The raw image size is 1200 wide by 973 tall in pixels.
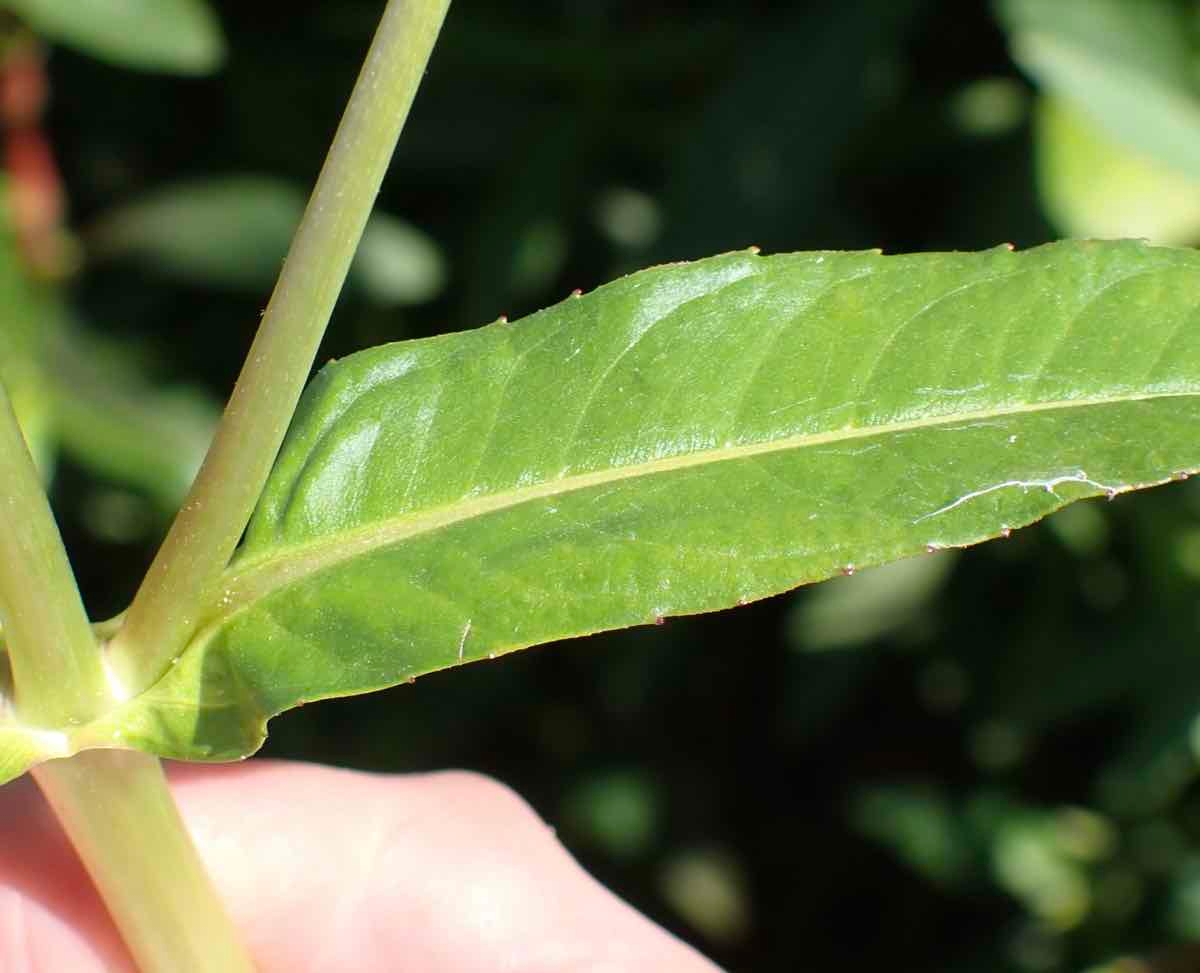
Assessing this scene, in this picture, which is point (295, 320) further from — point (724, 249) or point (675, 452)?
point (724, 249)

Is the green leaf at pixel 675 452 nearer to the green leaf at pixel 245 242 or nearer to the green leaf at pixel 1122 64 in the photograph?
the green leaf at pixel 1122 64

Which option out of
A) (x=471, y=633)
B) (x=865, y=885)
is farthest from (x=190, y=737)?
(x=865, y=885)

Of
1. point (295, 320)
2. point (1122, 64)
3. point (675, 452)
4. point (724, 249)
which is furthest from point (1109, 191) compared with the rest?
point (295, 320)

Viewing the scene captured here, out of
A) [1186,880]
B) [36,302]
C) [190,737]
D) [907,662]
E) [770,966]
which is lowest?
[190,737]

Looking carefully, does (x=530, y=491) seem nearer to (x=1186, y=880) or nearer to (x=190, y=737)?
(x=190, y=737)

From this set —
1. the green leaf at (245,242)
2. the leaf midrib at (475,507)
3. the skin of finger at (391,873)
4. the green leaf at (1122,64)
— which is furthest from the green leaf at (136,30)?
the leaf midrib at (475,507)
